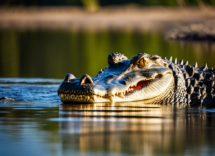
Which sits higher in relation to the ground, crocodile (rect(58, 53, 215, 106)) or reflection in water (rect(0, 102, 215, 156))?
crocodile (rect(58, 53, 215, 106))

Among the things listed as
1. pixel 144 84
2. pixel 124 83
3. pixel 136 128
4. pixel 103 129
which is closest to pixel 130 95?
pixel 124 83

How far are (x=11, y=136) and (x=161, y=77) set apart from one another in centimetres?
340

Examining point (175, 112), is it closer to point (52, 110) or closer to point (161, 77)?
point (161, 77)

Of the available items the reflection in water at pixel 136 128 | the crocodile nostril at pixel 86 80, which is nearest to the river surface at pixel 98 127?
the reflection in water at pixel 136 128

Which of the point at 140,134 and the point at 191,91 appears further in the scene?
the point at 191,91

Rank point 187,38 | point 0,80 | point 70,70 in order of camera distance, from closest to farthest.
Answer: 1. point 0,80
2. point 70,70
3. point 187,38

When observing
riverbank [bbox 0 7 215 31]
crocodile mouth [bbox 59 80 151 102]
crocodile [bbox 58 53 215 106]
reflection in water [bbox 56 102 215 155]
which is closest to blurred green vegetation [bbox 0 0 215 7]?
riverbank [bbox 0 7 215 31]

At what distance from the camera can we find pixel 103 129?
227 inches

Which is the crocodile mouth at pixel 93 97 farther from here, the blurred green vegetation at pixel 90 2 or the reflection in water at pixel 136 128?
the blurred green vegetation at pixel 90 2

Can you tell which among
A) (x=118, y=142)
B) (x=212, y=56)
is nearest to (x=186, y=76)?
(x=118, y=142)

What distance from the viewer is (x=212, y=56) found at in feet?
59.5

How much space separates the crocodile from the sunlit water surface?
0.17 m

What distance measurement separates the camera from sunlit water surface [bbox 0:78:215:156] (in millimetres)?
4824

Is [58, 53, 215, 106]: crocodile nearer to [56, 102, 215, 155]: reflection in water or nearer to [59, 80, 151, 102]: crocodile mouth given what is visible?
[59, 80, 151, 102]: crocodile mouth
